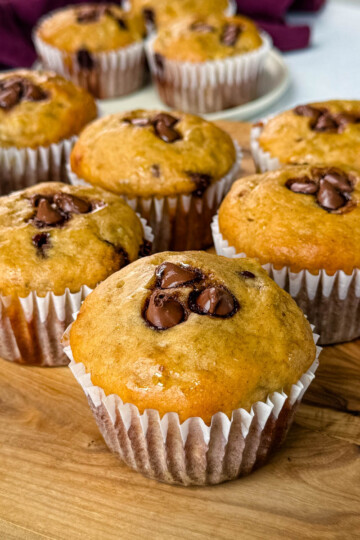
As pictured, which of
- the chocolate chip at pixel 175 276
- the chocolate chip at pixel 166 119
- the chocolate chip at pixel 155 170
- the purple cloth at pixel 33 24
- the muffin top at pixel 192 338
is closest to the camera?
the muffin top at pixel 192 338

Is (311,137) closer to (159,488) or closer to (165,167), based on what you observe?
(165,167)

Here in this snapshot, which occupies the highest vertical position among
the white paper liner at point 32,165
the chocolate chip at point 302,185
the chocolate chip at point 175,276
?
the chocolate chip at point 175,276

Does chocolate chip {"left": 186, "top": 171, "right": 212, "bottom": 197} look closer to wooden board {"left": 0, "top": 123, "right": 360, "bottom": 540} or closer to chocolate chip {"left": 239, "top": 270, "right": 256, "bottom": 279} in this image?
chocolate chip {"left": 239, "top": 270, "right": 256, "bottom": 279}

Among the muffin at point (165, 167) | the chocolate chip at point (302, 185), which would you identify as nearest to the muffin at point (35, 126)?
the muffin at point (165, 167)

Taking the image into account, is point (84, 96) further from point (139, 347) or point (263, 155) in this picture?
point (139, 347)

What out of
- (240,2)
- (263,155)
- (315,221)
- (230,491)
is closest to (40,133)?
(263,155)

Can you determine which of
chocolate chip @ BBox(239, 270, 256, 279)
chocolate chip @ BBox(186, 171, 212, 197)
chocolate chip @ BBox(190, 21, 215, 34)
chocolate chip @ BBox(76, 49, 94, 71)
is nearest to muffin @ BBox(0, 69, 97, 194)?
chocolate chip @ BBox(186, 171, 212, 197)

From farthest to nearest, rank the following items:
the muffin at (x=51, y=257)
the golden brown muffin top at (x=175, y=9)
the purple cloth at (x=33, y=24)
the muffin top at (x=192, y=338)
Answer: the golden brown muffin top at (x=175, y=9) → the purple cloth at (x=33, y=24) → the muffin at (x=51, y=257) → the muffin top at (x=192, y=338)

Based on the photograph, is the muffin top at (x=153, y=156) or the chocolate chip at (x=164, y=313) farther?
the muffin top at (x=153, y=156)

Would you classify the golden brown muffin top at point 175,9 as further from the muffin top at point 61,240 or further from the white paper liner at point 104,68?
the muffin top at point 61,240
